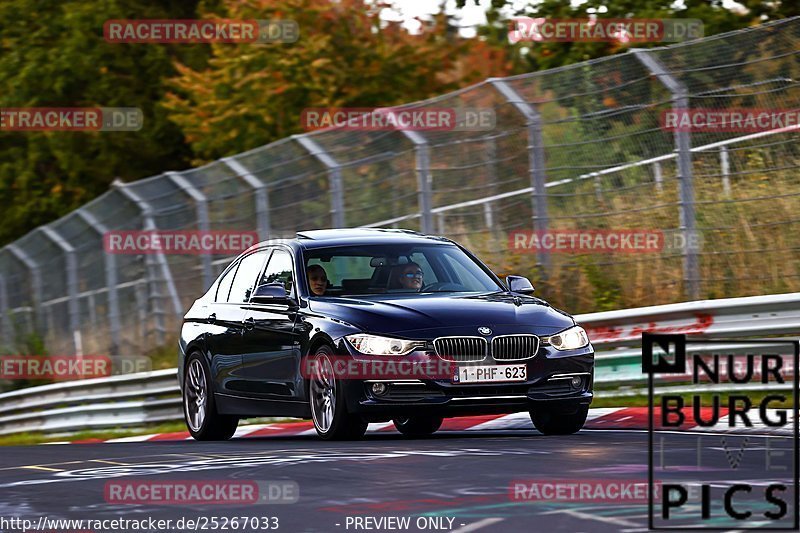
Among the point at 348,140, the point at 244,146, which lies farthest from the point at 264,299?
the point at 244,146

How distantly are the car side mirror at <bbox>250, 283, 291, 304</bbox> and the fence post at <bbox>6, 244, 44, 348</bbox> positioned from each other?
48.9ft

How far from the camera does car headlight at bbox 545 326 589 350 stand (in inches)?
470

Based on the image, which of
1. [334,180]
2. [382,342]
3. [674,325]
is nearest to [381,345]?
[382,342]

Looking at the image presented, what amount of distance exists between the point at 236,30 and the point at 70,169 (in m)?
8.59

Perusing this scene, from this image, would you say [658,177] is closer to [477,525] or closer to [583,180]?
[583,180]

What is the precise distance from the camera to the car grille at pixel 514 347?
11.7 metres

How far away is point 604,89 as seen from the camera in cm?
1639

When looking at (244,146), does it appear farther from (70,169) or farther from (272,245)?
(272,245)

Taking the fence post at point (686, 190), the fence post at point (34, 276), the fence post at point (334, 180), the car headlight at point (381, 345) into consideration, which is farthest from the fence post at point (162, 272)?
the car headlight at point (381, 345)

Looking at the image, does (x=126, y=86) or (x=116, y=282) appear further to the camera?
(x=126, y=86)

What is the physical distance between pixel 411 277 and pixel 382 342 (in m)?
1.49

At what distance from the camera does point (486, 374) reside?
11.7 m

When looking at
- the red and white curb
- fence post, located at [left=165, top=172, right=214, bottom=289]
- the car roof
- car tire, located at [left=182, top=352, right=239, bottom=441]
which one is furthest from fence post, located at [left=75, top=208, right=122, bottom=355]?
the car roof

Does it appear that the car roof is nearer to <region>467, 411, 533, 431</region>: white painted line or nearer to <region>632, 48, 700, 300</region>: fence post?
<region>467, 411, 533, 431</region>: white painted line
